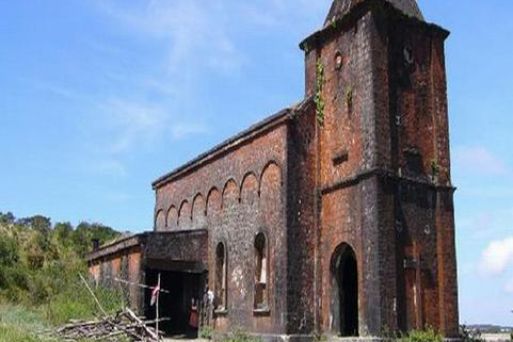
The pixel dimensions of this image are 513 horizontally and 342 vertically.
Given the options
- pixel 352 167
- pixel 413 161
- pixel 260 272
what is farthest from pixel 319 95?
pixel 260 272

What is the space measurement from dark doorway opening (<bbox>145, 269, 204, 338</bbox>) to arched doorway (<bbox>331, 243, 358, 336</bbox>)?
24.8 ft

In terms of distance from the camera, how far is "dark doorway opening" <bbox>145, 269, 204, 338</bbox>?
2781 centimetres

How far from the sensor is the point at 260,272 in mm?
23359

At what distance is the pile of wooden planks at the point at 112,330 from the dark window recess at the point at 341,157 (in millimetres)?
8054

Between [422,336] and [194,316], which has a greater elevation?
[194,316]

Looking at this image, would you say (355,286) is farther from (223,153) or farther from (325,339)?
(223,153)

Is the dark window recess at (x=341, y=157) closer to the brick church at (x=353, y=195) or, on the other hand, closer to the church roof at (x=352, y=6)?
the brick church at (x=353, y=195)

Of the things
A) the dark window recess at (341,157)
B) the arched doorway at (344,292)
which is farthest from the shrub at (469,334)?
the dark window recess at (341,157)

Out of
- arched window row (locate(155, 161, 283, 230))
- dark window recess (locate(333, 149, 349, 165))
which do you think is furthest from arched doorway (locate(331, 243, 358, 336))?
arched window row (locate(155, 161, 283, 230))

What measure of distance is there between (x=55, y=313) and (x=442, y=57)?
1738 centimetres

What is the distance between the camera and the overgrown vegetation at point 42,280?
24391 mm

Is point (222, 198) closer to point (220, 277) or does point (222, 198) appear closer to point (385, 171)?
point (220, 277)

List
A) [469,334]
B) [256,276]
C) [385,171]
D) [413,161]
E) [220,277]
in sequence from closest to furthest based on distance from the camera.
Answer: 1. [385,171]
2. [413,161]
3. [469,334]
4. [256,276]
5. [220,277]

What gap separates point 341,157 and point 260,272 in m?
5.26
